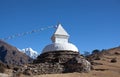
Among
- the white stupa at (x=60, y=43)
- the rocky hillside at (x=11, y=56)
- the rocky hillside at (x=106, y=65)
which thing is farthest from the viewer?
the rocky hillside at (x=11, y=56)

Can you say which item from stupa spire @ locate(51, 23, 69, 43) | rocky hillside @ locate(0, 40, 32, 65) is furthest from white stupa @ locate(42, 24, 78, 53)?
rocky hillside @ locate(0, 40, 32, 65)

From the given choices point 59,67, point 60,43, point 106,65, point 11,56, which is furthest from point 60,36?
point 11,56

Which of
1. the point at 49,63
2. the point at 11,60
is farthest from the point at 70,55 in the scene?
the point at 11,60

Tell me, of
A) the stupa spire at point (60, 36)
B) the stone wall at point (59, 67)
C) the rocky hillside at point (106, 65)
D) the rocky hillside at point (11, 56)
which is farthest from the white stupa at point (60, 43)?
the rocky hillside at point (11, 56)

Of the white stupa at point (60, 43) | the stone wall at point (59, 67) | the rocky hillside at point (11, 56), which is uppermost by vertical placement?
the rocky hillside at point (11, 56)

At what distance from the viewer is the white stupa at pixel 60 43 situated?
54316 millimetres

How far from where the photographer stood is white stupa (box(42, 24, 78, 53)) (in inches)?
2138

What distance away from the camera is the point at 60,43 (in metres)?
55.5

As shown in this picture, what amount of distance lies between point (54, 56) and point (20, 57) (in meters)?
120

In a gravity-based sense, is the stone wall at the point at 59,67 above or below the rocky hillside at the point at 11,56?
below

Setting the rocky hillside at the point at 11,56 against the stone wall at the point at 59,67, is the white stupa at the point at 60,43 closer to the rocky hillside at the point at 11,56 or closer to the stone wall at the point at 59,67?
the stone wall at the point at 59,67

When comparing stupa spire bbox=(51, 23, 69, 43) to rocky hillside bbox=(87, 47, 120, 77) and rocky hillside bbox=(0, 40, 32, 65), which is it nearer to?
rocky hillside bbox=(87, 47, 120, 77)

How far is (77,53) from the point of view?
5459 cm

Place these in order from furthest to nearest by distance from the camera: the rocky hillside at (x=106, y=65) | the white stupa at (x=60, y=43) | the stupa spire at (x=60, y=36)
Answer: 1. the stupa spire at (x=60, y=36)
2. the white stupa at (x=60, y=43)
3. the rocky hillside at (x=106, y=65)
